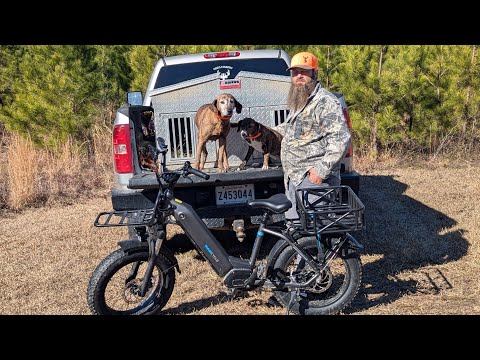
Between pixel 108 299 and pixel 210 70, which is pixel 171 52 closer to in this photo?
pixel 210 70

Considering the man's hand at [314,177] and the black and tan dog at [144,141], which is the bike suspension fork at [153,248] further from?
the man's hand at [314,177]

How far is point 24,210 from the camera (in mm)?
8234

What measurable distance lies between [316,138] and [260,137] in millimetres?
1030

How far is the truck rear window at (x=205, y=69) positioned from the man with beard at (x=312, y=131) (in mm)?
2061

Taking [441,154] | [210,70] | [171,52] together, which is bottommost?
[441,154]

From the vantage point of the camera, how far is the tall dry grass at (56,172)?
8461mm

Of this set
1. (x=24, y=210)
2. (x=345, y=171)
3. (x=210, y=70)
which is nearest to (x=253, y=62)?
(x=210, y=70)

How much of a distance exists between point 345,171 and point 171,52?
8123 mm

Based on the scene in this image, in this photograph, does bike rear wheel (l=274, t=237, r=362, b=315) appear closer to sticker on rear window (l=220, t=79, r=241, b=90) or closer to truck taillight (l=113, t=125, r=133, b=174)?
truck taillight (l=113, t=125, r=133, b=174)

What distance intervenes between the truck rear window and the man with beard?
2061 millimetres

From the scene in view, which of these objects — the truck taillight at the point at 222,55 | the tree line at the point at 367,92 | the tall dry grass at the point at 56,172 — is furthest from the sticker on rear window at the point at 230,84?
the tree line at the point at 367,92

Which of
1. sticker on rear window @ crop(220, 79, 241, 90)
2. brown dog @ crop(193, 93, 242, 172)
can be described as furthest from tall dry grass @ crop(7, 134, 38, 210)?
sticker on rear window @ crop(220, 79, 241, 90)

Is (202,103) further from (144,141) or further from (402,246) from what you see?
(402,246)

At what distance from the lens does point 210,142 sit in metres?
5.44
